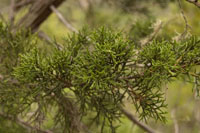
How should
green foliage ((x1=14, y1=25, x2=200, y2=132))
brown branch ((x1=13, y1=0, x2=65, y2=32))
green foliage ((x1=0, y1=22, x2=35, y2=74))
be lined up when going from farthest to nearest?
brown branch ((x1=13, y1=0, x2=65, y2=32)), green foliage ((x1=0, y1=22, x2=35, y2=74)), green foliage ((x1=14, y1=25, x2=200, y2=132))

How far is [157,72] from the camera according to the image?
762mm

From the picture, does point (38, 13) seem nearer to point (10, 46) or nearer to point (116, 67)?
point (10, 46)

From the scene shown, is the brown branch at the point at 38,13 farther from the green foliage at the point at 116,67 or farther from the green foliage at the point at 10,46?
the green foliage at the point at 116,67

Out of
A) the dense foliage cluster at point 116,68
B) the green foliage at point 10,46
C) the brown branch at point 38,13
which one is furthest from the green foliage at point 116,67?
the brown branch at point 38,13

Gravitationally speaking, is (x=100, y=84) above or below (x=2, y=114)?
above

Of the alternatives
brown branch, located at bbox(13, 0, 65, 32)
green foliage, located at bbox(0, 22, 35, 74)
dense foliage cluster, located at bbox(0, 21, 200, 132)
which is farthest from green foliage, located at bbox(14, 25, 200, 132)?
brown branch, located at bbox(13, 0, 65, 32)

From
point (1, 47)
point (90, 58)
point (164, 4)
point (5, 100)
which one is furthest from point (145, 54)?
point (164, 4)

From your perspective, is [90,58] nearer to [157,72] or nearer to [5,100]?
[157,72]

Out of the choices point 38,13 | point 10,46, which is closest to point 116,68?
point 10,46

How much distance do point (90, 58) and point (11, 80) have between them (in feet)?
1.48

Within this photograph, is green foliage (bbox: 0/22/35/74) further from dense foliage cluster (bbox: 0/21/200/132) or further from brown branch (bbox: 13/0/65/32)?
brown branch (bbox: 13/0/65/32)

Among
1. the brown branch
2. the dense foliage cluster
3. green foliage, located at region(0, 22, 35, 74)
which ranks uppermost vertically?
the brown branch

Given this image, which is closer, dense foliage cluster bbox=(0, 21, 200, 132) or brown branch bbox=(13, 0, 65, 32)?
dense foliage cluster bbox=(0, 21, 200, 132)

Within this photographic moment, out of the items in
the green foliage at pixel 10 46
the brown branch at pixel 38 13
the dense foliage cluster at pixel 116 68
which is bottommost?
the dense foliage cluster at pixel 116 68
